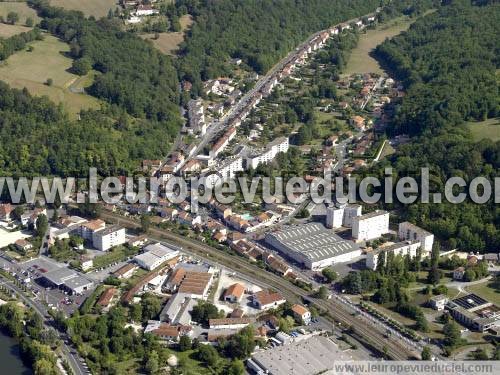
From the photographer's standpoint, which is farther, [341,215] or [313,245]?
[341,215]

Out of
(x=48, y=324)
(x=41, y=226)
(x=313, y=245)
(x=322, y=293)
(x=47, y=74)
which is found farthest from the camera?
(x=47, y=74)

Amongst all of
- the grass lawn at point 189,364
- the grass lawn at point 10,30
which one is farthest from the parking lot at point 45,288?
the grass lawn at point 10,30

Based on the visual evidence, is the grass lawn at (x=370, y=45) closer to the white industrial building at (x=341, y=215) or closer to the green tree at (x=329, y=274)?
the white industrial building at (x=341, y=215)

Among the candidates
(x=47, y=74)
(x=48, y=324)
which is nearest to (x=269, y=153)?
(x=47, y=74)

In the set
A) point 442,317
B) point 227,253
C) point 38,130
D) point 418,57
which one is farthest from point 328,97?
point 442,317

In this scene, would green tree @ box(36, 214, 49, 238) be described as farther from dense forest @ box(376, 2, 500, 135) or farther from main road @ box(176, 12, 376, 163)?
dense forest @ box(376, 2, 500, 135)

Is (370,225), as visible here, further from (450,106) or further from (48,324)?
(48,324)
